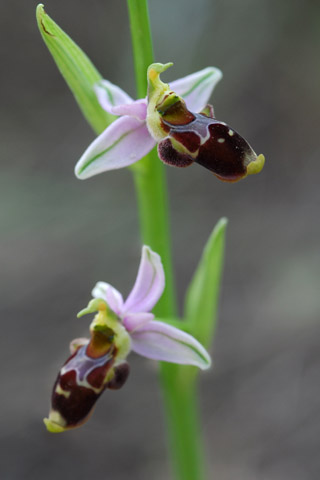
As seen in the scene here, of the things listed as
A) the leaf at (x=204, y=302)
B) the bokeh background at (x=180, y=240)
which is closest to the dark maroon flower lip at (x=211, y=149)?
the leaf at (x=204, y=302)

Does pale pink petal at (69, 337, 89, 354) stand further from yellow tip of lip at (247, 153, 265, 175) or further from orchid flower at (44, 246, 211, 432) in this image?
yellow tip of lip at (247, 153, 265, 175)

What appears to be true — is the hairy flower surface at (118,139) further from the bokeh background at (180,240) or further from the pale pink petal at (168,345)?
the bokeh background at (180,240)

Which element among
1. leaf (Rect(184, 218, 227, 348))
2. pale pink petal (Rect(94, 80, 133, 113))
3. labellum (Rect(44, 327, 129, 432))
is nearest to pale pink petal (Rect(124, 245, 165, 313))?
labellum (Rect(44, 327, 129, 432))

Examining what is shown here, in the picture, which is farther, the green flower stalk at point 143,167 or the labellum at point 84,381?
the labellum at point 84,381

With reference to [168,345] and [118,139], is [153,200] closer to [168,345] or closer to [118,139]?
[118,139]

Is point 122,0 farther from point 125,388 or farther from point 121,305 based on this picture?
point 121,305

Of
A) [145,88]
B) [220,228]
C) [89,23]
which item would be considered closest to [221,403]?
[220,228]
